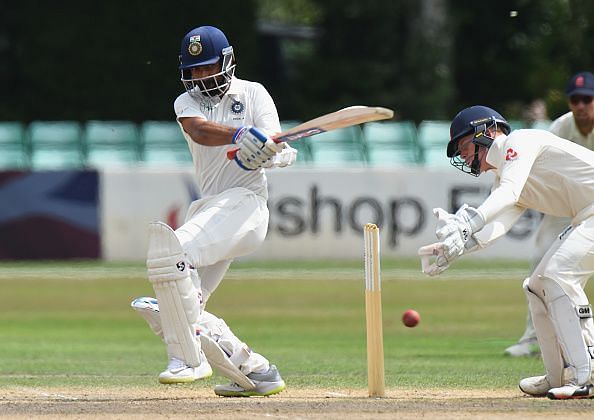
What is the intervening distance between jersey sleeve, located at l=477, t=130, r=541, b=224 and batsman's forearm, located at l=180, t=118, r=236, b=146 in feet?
4.03

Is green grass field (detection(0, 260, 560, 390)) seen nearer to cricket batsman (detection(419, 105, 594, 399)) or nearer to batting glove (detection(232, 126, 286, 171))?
cricket batsman (detection(419, 105, 594, 399))

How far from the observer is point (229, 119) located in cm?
704

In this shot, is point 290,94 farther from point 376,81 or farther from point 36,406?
point 36,406

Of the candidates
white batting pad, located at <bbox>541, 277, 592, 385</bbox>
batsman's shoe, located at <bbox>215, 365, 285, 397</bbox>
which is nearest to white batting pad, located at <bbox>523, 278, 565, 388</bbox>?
white batting pad, located at <bbox>541, 277, 592, 385</bbox>

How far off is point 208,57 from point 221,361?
145 centimetres

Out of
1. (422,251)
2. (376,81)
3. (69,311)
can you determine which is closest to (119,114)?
(376,81)

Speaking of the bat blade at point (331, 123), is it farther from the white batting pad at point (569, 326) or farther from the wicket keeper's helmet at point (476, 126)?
the white batting pad at point (569, 326)

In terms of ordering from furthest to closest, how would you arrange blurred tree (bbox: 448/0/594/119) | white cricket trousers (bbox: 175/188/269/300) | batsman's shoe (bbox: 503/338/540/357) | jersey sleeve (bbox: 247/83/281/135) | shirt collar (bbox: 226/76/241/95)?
blurred tree (bbox: 448/0/594/119)
batsman's shoe (bbox: 503/338/540/357)
shirt collar (bbox: 226/76/241/95)
jersey sleeve (bbox: 247/83/281/135)
white cricket trousers (bbox: 175/188/269/300)

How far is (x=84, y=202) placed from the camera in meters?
17.6

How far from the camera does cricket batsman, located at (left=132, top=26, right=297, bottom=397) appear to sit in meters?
6.65

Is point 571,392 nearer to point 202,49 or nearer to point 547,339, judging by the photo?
point 547,339

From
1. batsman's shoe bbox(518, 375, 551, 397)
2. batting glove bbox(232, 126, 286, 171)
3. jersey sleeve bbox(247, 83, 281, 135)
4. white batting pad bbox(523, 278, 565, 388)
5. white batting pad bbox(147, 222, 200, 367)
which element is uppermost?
jersey sleeve bbox(247, 83, 281, 135)

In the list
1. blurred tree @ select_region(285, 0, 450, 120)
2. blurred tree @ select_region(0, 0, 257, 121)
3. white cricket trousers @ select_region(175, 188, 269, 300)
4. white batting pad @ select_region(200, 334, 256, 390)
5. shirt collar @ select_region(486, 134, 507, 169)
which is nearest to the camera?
shirt collar @ select_region(486, 134, 507, 169)

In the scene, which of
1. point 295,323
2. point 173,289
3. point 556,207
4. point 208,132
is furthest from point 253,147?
point 295,323
